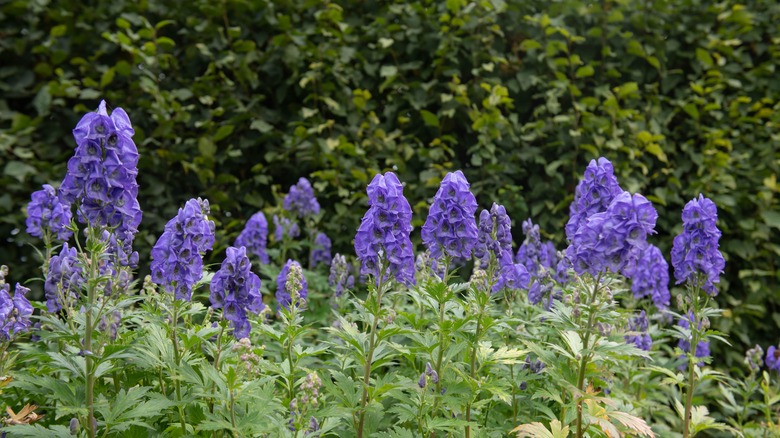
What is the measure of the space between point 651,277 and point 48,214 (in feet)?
11.8

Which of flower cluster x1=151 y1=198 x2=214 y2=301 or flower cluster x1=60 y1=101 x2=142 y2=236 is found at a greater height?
flower cluster x1=60 y1=101 x2=142 y2=236

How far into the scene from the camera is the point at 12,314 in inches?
108

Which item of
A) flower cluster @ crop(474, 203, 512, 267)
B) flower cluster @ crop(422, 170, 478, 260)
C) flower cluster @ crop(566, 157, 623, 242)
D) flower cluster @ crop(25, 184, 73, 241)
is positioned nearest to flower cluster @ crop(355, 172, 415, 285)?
flower cluster @ crop(422, 170, 478, 260)

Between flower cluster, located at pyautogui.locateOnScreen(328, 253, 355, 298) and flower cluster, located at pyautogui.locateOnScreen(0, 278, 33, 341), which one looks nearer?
flower cluster, located at pyautogui.locateOnScreen(0, 278, 33, 341)

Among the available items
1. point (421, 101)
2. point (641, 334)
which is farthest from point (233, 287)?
point (421, 101)

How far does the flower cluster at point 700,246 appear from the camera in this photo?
3.17m

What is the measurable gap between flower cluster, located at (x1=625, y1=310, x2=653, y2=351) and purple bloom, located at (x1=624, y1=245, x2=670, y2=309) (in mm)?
214

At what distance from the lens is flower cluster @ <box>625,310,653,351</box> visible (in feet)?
13.1

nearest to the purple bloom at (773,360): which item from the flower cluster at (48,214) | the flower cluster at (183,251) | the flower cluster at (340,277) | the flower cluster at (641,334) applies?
the flower cluster at (641,334)

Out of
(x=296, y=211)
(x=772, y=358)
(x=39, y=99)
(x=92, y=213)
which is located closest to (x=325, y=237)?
(x=296, y=211)

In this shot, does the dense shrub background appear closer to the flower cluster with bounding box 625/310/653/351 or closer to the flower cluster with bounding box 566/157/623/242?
the flower cluster with bounding box 625/310/653/351

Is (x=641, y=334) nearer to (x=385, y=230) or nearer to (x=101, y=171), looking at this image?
(x=385, y=230)

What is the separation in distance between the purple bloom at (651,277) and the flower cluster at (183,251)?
110 inches

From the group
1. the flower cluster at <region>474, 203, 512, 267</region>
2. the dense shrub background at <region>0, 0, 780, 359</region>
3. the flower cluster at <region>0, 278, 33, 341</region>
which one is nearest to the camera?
the flower cluster at <region>0, 278, 33, 341</region>
